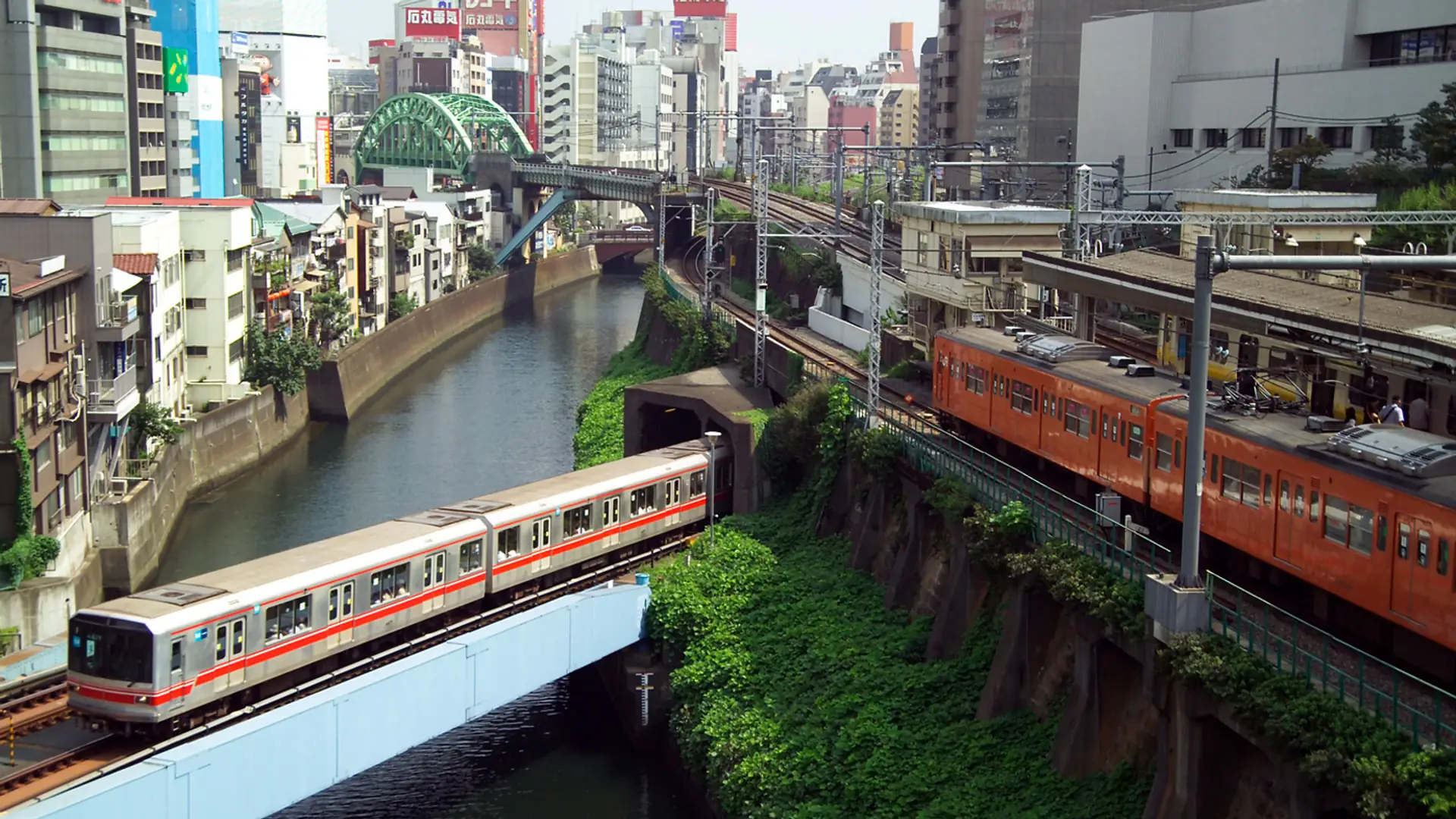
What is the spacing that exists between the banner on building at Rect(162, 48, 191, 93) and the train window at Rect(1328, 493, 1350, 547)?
5965 centimetres

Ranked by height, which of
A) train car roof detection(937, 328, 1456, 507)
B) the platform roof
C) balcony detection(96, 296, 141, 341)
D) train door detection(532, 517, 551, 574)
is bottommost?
train door detection(532, 517, 551, 574)

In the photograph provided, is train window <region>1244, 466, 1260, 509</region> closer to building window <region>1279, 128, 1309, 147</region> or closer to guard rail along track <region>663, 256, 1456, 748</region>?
guard rail along track <region>663, 256, 1456, 748</region>

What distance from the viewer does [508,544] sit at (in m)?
23.7

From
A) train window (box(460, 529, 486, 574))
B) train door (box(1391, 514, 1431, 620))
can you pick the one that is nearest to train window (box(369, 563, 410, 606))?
train window (box(460, 529, 486, 574))

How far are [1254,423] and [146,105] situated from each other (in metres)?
53.0

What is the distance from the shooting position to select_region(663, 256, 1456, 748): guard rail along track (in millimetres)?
12805

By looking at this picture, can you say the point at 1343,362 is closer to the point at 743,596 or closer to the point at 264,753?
the point at 743,596

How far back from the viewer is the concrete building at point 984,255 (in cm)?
3081

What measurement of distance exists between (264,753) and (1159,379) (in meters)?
11.4

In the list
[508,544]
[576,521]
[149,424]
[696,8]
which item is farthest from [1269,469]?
[696,8]

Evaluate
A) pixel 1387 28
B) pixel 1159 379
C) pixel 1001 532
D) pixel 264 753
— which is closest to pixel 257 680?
pixel 264 753

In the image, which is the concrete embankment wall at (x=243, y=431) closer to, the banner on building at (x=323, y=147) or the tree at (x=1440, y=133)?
the tree at (x=1440, y=133)

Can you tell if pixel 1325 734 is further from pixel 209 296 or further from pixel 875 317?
pixel 209 296

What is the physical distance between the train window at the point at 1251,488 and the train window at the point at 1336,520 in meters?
1.34
